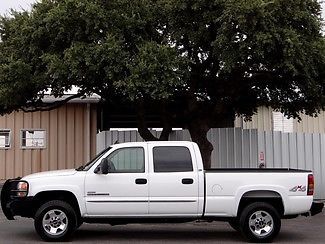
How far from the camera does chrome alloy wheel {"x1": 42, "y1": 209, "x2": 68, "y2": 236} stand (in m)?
10.1

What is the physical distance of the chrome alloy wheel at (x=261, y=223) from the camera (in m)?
10.2

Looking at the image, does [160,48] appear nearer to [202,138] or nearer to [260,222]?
[202,138]

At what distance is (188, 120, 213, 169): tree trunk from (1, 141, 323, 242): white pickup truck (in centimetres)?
414

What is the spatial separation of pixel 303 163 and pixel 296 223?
3.89 meters

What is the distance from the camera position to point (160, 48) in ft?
38.2

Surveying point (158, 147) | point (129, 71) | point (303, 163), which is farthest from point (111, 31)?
point (303, 163)

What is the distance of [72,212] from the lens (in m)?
10.1

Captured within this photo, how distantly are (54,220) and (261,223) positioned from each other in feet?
13.0

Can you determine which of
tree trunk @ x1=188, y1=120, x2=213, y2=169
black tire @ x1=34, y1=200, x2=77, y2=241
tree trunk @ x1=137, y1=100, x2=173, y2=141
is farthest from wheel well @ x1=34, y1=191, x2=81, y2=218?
tree trunk @ x1=188, y1=120, x2=213, y2=169

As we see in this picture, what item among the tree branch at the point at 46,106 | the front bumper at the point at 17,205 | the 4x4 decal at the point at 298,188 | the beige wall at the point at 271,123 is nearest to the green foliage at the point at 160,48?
the tree branch at the point at 46,106

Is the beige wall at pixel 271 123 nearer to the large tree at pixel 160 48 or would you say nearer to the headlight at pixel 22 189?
the large tree at pixel 160 48

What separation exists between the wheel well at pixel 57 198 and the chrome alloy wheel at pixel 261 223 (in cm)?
333

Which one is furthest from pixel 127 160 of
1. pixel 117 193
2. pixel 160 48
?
pixel 160 48

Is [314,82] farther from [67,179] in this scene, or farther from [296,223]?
[67,179]
